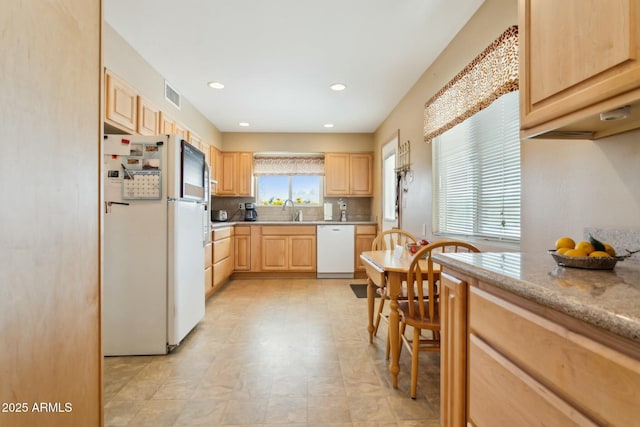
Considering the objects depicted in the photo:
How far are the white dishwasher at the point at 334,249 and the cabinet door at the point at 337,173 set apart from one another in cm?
76

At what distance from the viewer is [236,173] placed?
17.3ft

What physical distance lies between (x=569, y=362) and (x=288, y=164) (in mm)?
5186

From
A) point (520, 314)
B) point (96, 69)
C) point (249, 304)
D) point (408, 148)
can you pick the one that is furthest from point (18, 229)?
point (408, 148)

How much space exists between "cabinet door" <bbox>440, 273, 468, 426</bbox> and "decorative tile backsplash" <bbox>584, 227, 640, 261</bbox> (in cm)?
57

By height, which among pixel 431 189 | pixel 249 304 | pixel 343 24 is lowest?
pixel 249 304

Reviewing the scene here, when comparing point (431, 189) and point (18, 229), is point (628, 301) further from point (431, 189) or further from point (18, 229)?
point (431, 189)

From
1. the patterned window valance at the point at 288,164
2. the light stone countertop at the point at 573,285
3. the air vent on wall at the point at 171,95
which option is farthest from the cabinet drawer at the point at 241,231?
the light stone countertop at the point at 573,285

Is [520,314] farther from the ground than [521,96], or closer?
closer

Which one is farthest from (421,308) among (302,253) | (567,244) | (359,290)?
(302,253)

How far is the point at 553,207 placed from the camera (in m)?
1.43

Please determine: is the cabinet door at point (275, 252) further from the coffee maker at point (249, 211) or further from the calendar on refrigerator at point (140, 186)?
the calendar on refrigerator at point (140, 186)

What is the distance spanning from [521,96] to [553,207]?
589 mm

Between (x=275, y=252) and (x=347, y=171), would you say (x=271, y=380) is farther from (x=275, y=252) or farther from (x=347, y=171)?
(x=347, y=171)

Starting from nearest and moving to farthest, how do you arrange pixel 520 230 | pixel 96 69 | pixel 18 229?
pixel 18 229 < pixel 96 69 < pixel 520 230
